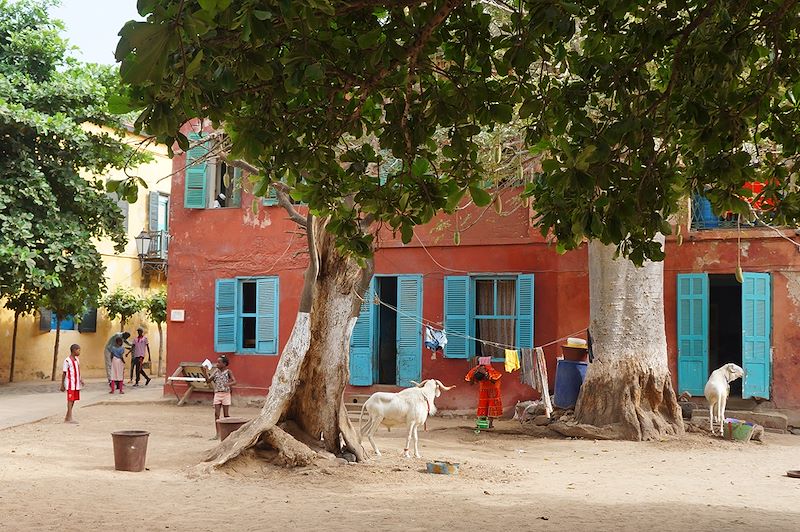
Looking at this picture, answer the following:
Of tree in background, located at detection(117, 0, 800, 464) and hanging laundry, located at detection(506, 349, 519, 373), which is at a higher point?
tree in background, located at detection(117, 0, 800, 464)

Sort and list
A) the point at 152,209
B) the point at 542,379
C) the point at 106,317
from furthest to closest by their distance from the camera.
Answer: the point at 152,209 → the point at 106,317 → the point at 542,379

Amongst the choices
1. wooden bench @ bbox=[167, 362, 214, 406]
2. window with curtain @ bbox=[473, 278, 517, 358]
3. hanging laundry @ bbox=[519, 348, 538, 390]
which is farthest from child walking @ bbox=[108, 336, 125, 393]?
hanging laundry @ bbox=[519, 348, 538, 390]

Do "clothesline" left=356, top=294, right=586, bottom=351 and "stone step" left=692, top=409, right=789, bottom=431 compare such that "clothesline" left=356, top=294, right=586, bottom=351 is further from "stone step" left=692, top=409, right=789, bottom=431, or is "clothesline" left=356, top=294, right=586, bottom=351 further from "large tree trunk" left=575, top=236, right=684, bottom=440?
"stone step" left=692, top=409, right=789, bottom=431

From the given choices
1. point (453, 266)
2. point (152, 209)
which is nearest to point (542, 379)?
point (453, 266)

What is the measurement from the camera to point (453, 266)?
63.7ft

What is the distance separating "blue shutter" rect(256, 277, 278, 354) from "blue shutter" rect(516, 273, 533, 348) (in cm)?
554

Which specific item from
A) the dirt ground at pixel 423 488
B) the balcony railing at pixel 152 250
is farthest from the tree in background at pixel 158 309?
the dirt ground at pixel 423 488

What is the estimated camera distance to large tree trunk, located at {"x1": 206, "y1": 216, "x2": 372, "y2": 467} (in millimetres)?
11883

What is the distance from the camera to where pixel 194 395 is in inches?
846

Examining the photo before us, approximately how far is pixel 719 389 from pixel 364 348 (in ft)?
24.8

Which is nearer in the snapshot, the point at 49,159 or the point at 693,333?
the point at 693,333

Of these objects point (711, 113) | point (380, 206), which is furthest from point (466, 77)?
point (711, 113)

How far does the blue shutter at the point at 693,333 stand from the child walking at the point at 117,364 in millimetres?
14232

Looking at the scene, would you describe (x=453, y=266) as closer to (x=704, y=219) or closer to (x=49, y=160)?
(x=704, y=219)
